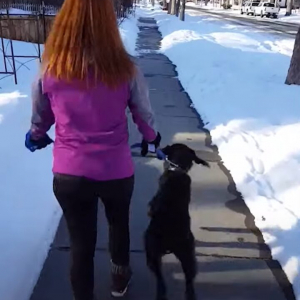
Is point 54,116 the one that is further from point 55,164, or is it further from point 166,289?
point 166,289

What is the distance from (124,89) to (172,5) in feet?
158

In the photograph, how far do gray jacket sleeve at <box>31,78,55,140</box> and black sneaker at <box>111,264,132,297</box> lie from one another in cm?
103

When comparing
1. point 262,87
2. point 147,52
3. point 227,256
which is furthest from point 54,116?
point 147,52

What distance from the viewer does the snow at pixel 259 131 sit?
418 centimetres

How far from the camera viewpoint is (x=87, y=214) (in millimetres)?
2590

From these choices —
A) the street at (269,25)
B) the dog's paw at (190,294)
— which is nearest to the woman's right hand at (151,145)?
the dog's paw at (190,294)

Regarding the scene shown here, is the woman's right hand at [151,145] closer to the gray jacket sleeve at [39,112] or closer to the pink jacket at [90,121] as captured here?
the pink jacket at [90,121]

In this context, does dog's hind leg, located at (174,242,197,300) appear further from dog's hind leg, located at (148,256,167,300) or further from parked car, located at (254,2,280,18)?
parked car, located at (254,2,280,18)

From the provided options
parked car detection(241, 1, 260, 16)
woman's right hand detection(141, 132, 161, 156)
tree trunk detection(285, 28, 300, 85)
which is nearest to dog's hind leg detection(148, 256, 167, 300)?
woman's right hand detection(141, 132, 161, 156)

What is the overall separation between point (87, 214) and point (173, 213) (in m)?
0.52

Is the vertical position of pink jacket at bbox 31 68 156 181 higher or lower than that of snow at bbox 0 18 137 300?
higher

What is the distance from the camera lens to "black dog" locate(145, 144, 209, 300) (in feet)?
9.29

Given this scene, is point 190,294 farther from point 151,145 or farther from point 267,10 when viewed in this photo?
point 267,10

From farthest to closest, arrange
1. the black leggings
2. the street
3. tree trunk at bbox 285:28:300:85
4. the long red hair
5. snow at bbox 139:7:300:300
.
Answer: the street
tree trunk at bbox 285:28:300:85
snow at bbox 139:7:300:300
the black leggings
the long red hair
